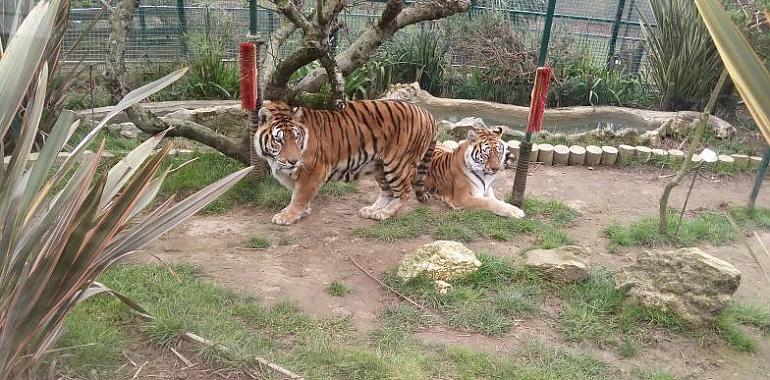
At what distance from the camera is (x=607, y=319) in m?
3.76

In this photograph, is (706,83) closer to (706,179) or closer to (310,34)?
(706,179)

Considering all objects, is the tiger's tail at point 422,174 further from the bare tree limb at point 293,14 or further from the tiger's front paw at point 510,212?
the bare tree limb at point 293,14

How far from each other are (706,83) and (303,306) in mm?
6724

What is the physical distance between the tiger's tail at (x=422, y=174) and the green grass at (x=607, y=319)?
1790 mm

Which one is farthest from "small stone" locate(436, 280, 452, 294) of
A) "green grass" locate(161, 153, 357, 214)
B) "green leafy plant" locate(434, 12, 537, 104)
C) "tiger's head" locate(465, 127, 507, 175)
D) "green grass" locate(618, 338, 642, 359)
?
"green leafy plant" locate(434, 12, 537, 104)

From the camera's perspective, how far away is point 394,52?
8766 millimetres

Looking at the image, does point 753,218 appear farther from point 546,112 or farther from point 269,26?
point 269,26

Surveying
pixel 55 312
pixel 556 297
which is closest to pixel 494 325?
pixel 556 297

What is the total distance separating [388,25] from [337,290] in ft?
6.78

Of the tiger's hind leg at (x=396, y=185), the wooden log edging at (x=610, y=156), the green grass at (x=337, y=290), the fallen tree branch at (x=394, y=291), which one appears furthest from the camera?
the wooden log edging at (x=610, y=156)

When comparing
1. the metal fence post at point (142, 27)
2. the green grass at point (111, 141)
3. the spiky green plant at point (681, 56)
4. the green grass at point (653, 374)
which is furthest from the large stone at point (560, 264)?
the metal fence post at point (142, 27)

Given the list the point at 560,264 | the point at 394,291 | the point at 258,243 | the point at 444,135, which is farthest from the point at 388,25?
the point at 444,135

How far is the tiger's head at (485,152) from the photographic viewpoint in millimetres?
5191

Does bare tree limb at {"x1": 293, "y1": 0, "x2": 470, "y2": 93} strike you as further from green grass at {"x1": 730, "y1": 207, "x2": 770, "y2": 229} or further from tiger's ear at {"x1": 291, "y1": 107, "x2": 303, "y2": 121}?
green grass at {"x1": 730, "y1": 207, "x2": 770, "y2": 229}
